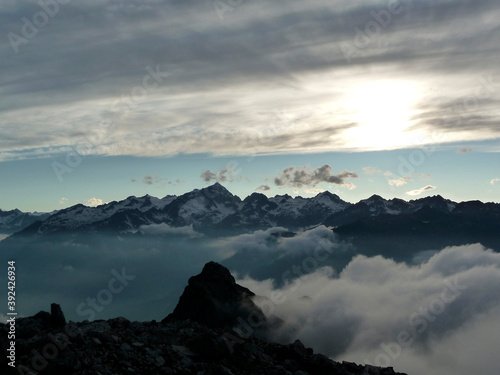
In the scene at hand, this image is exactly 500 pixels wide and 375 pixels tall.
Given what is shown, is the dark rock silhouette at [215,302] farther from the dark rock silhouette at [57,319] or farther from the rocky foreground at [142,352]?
A: the dark rock silhouette at [57,319]

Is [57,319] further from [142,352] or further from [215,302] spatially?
[215,302]

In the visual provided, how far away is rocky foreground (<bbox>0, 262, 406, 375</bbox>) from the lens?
30.0 metres

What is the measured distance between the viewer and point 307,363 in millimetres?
42031

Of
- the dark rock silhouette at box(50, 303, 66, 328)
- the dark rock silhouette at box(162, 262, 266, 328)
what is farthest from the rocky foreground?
the dark rock silhouette at box(162, 262, 266, 328)

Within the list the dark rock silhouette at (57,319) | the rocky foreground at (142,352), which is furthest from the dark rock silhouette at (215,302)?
the dark rock silhouette at (57,319)

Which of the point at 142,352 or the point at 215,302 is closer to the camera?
the point at 142,352

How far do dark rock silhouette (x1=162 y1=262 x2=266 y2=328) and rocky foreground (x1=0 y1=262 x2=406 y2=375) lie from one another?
9095 cm

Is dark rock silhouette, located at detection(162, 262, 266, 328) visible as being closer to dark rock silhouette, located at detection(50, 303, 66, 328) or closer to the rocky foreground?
the rocky foreground

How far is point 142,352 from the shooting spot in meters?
35.2

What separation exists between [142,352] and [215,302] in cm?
11506

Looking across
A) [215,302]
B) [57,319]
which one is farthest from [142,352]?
[215,302]

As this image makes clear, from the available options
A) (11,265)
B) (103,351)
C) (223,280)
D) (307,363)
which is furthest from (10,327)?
(223,280)

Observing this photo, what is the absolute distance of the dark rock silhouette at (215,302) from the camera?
462ft

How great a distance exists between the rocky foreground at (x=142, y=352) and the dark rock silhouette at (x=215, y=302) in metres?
90.9
